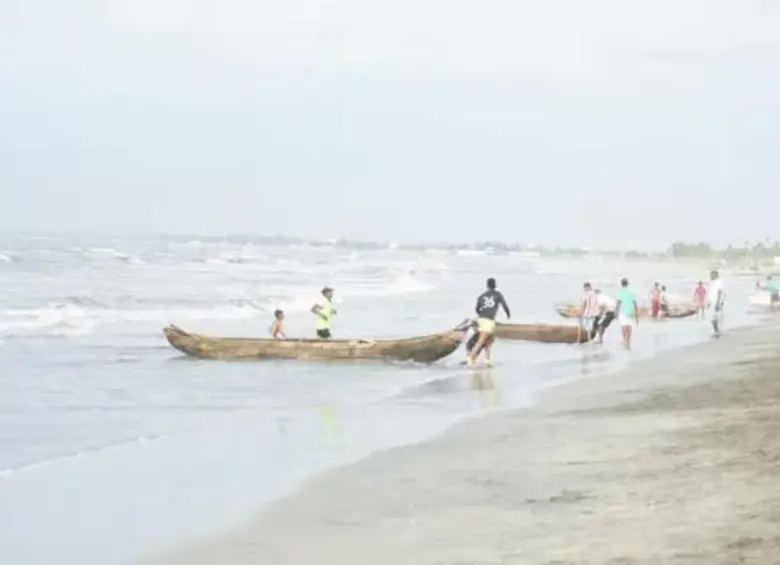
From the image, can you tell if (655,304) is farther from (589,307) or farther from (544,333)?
(589,307)

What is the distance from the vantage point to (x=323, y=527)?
8.41 meters

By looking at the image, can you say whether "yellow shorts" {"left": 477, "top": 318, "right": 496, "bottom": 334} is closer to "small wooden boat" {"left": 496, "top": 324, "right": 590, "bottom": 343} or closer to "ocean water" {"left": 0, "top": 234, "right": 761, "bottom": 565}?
"ocean water" {"left": 0, "top": 234, "right": 761, "bottom": 565}

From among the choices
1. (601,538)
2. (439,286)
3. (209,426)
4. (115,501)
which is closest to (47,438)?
(209,426)

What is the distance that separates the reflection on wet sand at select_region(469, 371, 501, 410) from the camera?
16.2 meters

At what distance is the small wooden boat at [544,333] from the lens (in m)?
28.3

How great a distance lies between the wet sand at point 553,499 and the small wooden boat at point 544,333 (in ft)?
46.9

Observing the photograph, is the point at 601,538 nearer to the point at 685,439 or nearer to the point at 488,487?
the point at 488,487

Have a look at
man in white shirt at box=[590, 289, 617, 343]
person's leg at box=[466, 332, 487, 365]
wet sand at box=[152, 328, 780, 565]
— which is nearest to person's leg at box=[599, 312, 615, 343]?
man in white shirt at box=[590, 289, 617, 343]

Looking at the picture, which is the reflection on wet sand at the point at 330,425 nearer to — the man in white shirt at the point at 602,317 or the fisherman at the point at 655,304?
the man in white shirt at the point at 602,317

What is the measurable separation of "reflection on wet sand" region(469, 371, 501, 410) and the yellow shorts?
0.78 m

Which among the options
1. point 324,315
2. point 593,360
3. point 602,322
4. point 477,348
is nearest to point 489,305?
point 477,348

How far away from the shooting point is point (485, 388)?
18.3m

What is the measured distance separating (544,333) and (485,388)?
10.7m

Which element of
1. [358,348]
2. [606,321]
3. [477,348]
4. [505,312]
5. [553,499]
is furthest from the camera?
[606,321]
